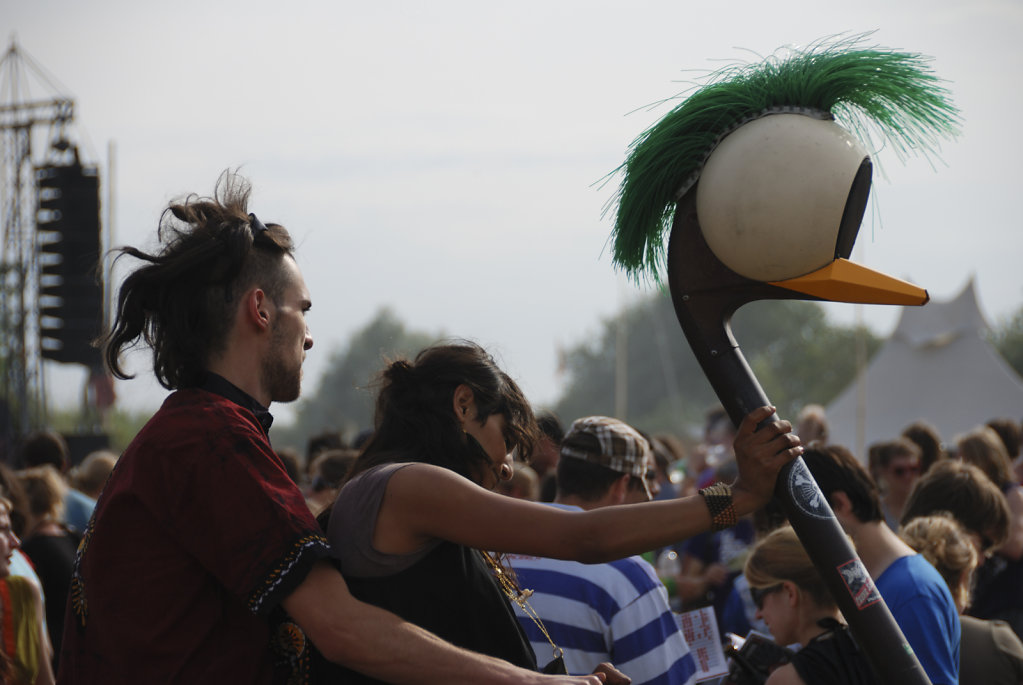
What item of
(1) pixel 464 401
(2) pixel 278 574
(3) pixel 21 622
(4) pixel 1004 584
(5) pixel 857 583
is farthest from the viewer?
(4) pixel 1004 584

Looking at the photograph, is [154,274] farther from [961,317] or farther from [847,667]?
[961,317]

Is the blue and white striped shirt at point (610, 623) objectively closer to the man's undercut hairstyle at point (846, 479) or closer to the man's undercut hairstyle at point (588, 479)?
the man's undercut hairstyle at point (588, 479)

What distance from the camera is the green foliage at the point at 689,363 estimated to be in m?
60.5

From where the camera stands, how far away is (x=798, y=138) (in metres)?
2.03

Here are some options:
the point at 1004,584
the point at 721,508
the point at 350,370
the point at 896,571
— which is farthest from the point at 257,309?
the point at 350,370

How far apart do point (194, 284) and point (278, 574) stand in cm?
65

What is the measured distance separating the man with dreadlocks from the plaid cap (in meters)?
1.47

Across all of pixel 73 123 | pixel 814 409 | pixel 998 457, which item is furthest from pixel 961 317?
pixel 73 123

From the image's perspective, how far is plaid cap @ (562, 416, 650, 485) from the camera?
3.39m

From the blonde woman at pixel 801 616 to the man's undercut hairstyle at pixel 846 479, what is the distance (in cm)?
30

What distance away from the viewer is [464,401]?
7.79ft

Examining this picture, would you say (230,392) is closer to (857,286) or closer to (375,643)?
(375,643)

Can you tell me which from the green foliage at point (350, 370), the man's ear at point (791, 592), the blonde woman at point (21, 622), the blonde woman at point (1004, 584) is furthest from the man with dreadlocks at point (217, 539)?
the green foliage at point (350, 370)

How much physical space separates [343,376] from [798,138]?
76502mm
